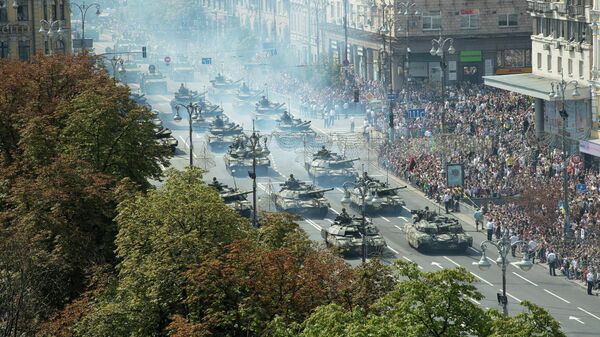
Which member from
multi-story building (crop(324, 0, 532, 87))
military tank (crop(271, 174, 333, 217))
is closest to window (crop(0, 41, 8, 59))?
military tank (crop(271, 174, 333, 217))

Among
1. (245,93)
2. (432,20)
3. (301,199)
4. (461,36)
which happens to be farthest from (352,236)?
(245,93)

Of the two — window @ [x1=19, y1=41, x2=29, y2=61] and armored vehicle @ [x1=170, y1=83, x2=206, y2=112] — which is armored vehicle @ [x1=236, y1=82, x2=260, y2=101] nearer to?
armored vehicle @ [x1=170, y1=83, x2=206, y2=112]

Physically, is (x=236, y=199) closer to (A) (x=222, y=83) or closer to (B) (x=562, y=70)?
(B) (x=562, y=70)

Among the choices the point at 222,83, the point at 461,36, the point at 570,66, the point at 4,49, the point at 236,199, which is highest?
the point at 4,49

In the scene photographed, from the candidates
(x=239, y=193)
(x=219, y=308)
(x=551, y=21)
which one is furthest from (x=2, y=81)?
(x=551, y=21)

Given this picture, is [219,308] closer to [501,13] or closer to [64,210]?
[64,210]

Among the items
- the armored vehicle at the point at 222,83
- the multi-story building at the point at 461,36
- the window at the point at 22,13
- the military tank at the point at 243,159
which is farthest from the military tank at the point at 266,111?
the armored vehicle at the point at 222,83
